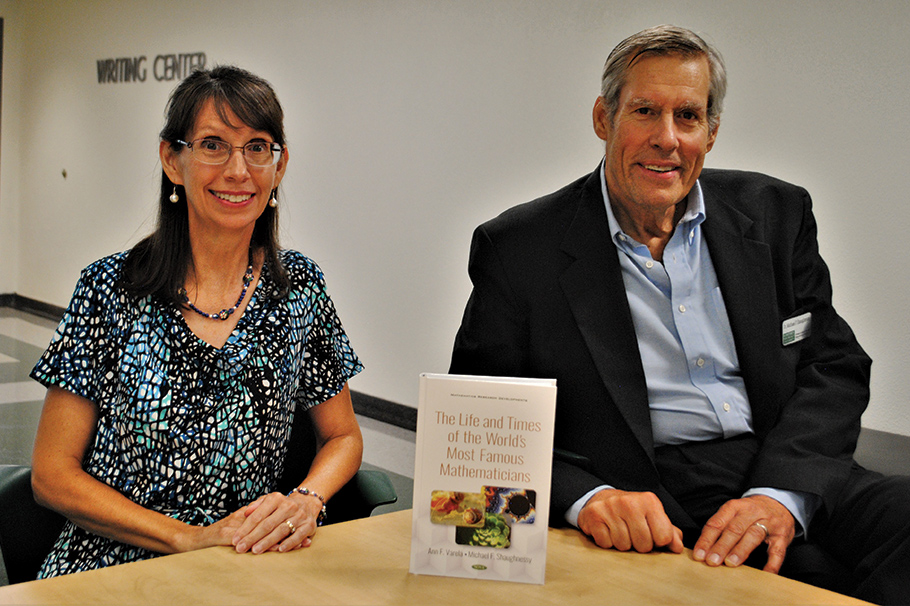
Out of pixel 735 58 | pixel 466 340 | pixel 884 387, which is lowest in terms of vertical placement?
pixel 884 387

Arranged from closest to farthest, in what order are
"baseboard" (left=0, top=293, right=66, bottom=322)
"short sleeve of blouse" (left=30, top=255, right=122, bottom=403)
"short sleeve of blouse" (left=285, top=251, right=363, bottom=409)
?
"short sleeve of blouse" (left=30, top=255, right=122, bottom=403)
"short sleeve of blouse" (left=285, top=251, right=363, bottom=409)
"baseboard" (left=0, top=293, right=66, bottom=322)

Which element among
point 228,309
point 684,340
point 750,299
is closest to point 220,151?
point 228,309

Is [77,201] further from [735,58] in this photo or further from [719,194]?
[719,194]

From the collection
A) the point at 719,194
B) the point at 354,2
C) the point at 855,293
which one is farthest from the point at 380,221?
the point at 719,194

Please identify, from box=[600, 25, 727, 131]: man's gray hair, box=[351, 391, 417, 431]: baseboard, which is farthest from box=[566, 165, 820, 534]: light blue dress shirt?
box=[351, 391, 417, 431]: baseboard

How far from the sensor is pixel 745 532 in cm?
141

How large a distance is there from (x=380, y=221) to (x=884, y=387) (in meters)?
3.22

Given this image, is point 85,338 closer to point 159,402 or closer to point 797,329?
point 159,402

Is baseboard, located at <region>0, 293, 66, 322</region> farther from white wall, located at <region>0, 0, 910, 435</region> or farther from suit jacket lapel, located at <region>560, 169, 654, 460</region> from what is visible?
suit jacket lapel, located at <region>560, 169, 654, 460</region>

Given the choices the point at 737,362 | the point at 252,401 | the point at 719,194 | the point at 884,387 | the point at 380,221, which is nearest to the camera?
the point at 252,401

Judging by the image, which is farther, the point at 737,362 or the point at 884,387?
the point at 884,387

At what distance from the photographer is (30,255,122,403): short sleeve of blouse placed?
1.60 meters

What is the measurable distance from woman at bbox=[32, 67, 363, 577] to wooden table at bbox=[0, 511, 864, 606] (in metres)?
0.22

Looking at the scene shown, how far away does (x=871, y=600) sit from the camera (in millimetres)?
1340
